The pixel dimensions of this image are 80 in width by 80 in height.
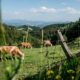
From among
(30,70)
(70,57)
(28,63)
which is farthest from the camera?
(28,63)

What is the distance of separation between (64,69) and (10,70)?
4.99 m

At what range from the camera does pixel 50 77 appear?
17.9 feet

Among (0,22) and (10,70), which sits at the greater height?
(0,22)

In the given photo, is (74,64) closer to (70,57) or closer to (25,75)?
(70,57)

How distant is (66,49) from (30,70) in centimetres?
225

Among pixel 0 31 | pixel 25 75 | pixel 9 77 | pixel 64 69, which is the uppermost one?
pixel 0 31

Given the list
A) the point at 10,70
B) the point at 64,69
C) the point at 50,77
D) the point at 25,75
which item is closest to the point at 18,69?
the point at 10,70

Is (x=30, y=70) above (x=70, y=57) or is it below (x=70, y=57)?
below

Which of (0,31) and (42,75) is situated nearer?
(0,31)

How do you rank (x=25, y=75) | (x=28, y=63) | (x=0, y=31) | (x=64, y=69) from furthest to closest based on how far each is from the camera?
1. (x=28, y=63)
2. (x=25, y=75)
3. (x=64, y=69)
4. (x=0, y=31)

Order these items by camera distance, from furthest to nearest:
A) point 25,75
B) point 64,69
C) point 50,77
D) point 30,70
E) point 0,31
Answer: point 30,70, point 25,75, point 64,69, point 50,77, point 0,31

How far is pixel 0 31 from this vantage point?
0.80m

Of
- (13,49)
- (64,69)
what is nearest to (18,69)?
(64,69)

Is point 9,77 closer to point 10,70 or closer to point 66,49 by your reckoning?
point 10,70
